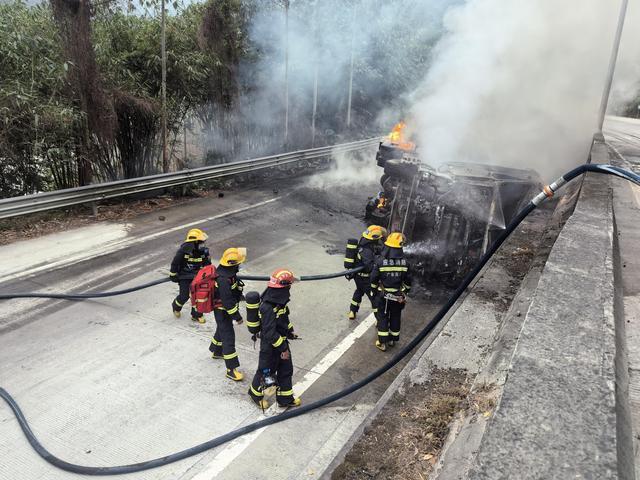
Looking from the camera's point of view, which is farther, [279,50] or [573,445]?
[279,50]

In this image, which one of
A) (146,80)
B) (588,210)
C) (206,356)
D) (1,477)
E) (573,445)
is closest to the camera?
(573,445)

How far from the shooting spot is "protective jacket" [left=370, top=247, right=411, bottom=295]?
5422 mm

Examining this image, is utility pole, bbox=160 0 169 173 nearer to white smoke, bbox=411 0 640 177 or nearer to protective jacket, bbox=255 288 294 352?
white smoke, bbox=411 0 640 177

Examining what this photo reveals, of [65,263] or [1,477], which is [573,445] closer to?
[1,477]

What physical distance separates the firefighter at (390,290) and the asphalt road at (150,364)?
0.23 metres

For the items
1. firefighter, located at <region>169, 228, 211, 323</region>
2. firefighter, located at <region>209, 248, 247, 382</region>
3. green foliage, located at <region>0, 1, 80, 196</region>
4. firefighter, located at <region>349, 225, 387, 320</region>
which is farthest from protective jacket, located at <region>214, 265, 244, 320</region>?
green foliage, located at <region>0, 1, 80, 196</region>

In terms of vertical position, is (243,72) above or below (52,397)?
above

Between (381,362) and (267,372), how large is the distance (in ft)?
4.77

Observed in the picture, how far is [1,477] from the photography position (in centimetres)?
345

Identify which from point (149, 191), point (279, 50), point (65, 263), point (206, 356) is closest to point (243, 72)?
point (279, 50)

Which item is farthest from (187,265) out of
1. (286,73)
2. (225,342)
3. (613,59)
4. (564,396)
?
(613,59)

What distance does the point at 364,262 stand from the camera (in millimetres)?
6039

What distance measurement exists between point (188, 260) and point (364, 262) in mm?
2148

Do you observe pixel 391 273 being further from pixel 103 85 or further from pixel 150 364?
pixel 103 85
